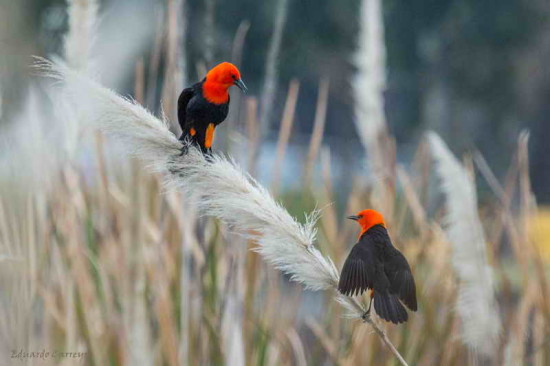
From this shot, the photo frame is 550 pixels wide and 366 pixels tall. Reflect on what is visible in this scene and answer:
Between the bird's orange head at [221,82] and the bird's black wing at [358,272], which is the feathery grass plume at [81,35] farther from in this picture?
the bird's black wing at [358,272]

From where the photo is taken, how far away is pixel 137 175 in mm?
1225

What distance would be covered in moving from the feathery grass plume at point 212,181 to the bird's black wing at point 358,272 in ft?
0.07

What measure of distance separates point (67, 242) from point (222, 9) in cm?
602

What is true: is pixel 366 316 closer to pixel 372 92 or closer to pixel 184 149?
pixel 184 149

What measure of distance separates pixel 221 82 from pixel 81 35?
41cm

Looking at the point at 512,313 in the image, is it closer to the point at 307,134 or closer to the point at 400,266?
the point at 400,266

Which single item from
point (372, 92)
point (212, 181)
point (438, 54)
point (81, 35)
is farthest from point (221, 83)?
point (438, 54)

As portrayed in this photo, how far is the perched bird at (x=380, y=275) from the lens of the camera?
0.58 meters

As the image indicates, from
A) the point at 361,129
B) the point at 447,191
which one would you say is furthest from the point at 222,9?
the point at 447,191

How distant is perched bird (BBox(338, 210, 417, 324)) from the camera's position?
578 mm

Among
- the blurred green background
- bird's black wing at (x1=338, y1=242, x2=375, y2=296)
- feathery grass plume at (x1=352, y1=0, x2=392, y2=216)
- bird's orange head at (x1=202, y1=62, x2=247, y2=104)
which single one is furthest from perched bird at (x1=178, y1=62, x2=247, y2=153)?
the blurred green background

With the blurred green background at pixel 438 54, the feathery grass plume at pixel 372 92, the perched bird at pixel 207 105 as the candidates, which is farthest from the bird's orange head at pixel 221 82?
the blurred green background at pixel 438 54

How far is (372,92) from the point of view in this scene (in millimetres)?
1360

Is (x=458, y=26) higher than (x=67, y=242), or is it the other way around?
(x=458, y=26)
